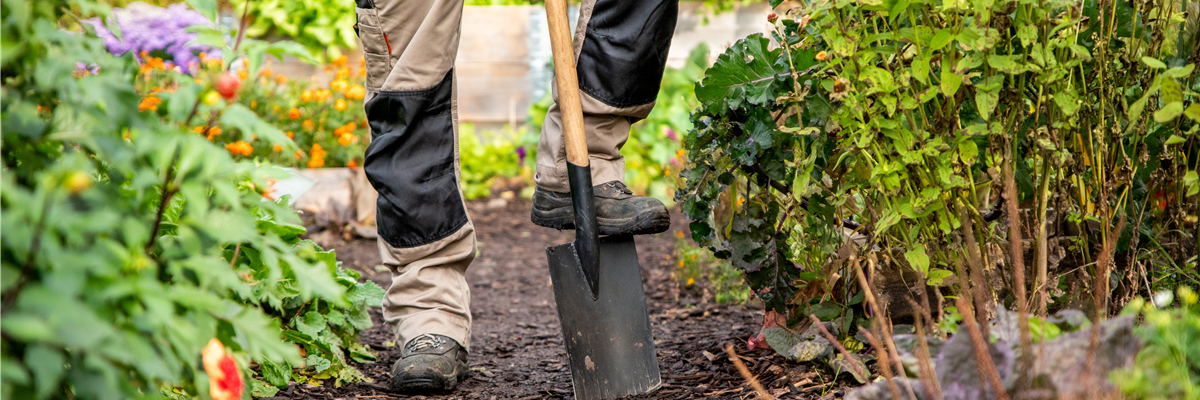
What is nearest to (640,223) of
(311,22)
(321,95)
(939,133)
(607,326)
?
(607,326)

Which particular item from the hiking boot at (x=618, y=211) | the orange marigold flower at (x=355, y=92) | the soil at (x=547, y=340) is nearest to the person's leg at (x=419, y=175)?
the soil at (x=547, y=340)

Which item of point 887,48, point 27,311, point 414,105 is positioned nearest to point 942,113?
point 887,48

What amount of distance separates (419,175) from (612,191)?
18.2 inches

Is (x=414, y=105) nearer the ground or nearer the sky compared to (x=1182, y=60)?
A: nearer the ground

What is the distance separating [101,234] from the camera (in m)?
0.79

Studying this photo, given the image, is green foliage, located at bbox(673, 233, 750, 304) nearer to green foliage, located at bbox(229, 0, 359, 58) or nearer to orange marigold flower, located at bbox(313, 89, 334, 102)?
orange marigold flower, located at bbox(313, 89, 334, 102)

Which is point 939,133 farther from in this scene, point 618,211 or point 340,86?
point 340,86

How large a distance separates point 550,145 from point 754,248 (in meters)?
0.58

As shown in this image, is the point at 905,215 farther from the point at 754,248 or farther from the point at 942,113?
the point at 754,248

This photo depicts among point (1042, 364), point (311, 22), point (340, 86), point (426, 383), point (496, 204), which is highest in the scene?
point (1042, 364)

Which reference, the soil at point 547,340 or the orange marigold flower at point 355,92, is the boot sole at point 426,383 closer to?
the soil at point 547,340

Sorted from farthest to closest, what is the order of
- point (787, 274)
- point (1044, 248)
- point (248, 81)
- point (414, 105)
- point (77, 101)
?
point (248, 81), point (414, 105), point (787, 274), point (1044, 248), point (77, 101)

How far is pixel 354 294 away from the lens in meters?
1.96

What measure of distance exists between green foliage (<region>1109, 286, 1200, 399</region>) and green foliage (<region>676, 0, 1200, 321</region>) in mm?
287
